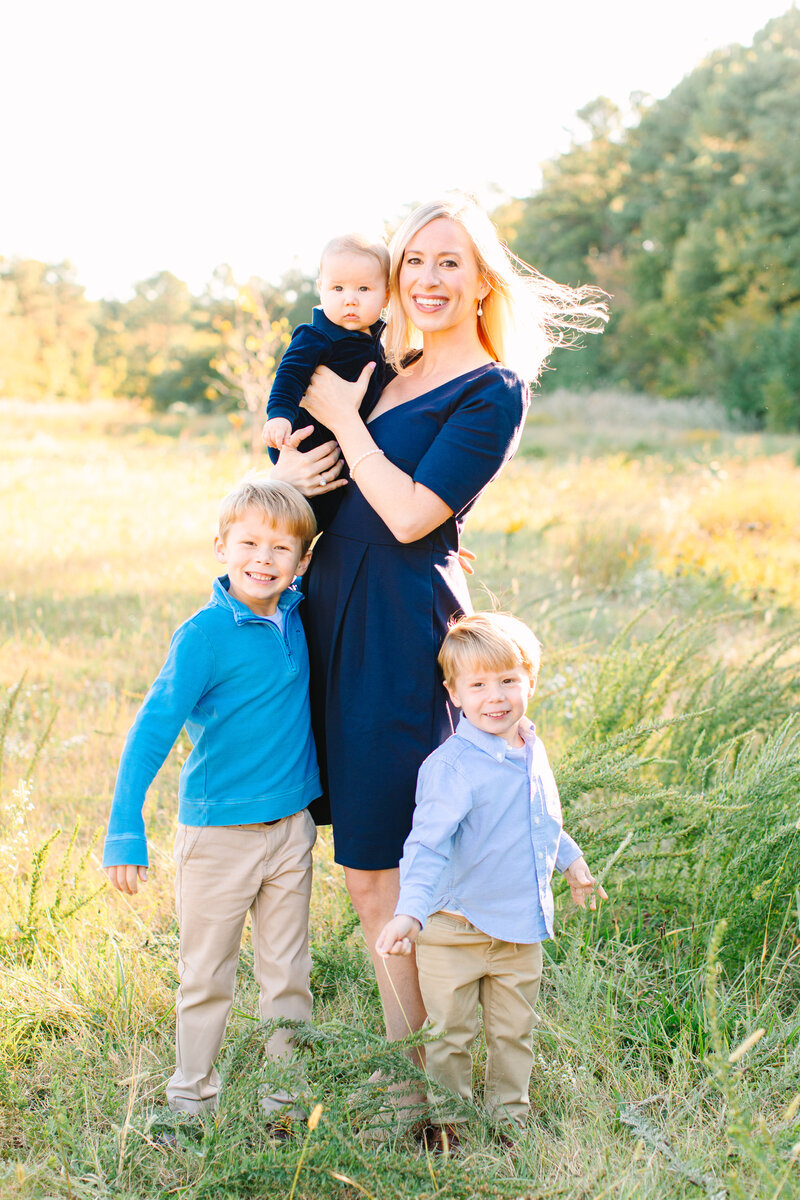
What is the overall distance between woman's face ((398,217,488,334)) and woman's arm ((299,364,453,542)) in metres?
0.30

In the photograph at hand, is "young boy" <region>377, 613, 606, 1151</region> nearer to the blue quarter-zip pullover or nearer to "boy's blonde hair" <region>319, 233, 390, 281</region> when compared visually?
the blue quarter-zip pullover

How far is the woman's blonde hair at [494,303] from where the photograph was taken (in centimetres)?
225

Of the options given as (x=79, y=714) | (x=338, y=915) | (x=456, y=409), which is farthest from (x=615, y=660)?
(x=79, y=714)

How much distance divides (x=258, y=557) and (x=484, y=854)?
0.84 meters

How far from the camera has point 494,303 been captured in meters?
2.35

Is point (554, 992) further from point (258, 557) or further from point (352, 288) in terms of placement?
point (352, 288)

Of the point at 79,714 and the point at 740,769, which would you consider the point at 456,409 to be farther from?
the point at 79,714

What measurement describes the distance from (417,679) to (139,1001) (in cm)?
121

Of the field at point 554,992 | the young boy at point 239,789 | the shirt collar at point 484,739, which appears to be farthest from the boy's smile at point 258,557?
the field at point 554,992

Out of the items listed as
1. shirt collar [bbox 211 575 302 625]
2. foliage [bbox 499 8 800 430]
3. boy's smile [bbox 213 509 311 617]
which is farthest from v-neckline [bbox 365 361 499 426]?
foliage [bbox 499 8 800 430]

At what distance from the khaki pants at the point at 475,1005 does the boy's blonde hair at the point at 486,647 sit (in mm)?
558

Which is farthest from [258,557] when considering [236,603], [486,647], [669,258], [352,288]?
[669,258]

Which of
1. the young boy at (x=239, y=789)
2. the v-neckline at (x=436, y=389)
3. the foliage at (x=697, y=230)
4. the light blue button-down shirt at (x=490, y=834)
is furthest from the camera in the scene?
the foliage at (x=697, y=230)

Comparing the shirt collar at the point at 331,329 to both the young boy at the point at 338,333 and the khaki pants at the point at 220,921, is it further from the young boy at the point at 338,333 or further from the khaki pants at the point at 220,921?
the khaki pants at the point at 220,921
